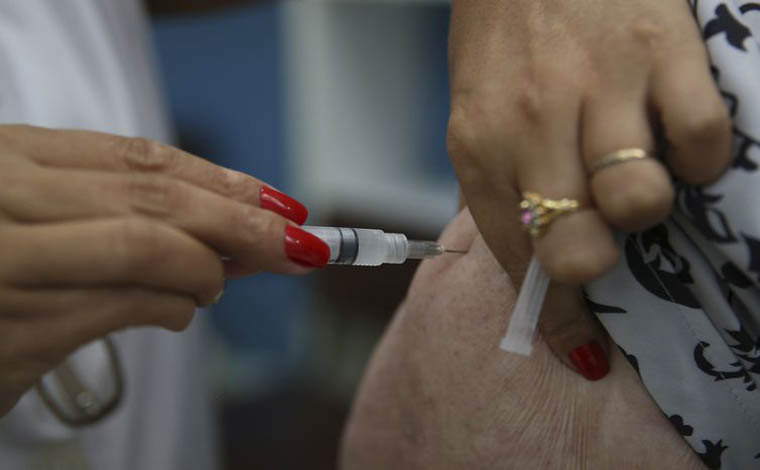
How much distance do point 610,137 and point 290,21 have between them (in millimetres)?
2066

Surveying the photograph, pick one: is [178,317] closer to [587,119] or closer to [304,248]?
[304,248]

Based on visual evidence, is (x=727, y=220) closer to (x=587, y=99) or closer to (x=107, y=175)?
(x=587, y=99)

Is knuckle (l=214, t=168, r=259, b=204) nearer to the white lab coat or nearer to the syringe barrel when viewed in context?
the syringe barrel

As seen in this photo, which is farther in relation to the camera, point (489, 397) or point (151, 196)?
point (489, 397)

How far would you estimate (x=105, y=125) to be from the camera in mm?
1027

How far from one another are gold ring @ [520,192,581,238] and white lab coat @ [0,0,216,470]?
0.67 metres

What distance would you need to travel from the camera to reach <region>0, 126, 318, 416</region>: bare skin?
504mm

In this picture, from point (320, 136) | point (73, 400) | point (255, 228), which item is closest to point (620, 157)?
point (255, 228)

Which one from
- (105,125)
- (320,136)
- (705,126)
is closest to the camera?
(705,126)

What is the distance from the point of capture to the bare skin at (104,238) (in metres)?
0.50

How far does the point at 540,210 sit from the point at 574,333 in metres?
0.16

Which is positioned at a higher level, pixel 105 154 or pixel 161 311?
pixel 105 154

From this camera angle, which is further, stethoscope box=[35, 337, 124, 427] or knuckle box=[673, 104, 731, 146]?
stethoscope box=[35, 337, 124, 427]

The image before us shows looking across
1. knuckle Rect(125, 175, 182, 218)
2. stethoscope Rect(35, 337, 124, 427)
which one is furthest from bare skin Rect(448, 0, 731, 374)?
stethoscope Rect(35, 337, 124, 427)
